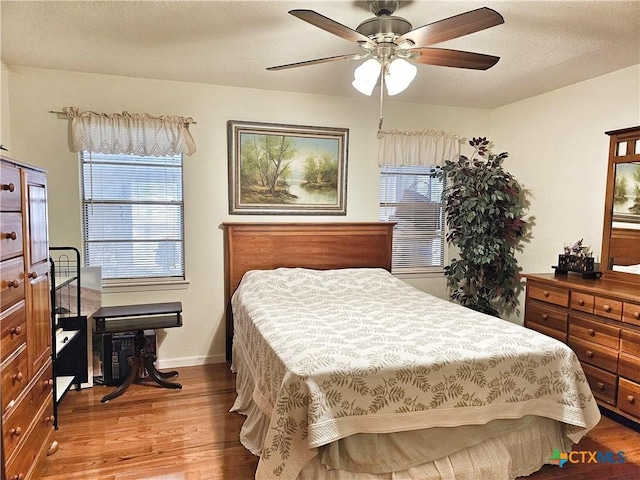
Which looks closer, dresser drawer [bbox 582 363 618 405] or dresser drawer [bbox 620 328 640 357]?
dresser drawer [bbox 620 328 640 357]

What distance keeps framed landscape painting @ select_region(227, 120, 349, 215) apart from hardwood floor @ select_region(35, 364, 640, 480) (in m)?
1.62

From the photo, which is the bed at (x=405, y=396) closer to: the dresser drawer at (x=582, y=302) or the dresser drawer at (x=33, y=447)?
the dresser drawer at (x=582, y=302)

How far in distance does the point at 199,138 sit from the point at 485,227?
264 centimetres

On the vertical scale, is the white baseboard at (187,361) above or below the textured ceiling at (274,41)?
below

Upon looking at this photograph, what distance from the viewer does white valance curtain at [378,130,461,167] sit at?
4059 millimetres

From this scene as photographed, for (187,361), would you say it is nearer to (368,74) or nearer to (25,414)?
(25,414)

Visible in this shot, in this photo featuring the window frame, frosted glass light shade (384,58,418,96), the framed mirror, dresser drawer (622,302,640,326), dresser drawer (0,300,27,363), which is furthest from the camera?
the window frame

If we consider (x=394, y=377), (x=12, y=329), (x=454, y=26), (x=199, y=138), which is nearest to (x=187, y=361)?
(x=199, y=138)

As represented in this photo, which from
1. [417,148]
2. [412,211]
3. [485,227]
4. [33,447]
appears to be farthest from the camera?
[412,211]

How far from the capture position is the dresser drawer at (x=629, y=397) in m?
2.53

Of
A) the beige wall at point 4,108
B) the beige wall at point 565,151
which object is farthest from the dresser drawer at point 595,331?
the beige wall at point 4,108

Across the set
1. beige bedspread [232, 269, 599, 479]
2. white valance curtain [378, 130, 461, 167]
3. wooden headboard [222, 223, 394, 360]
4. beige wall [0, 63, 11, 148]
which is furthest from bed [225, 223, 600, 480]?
beige wall [0, 63, 11, 148]

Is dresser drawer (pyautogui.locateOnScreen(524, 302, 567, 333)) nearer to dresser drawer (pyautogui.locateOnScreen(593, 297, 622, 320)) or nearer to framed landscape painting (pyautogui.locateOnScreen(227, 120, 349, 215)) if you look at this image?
dresser drawer (pyautogui.locateOnScreen(593, 297, 622, 320))

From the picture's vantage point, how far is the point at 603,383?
8.99ft
